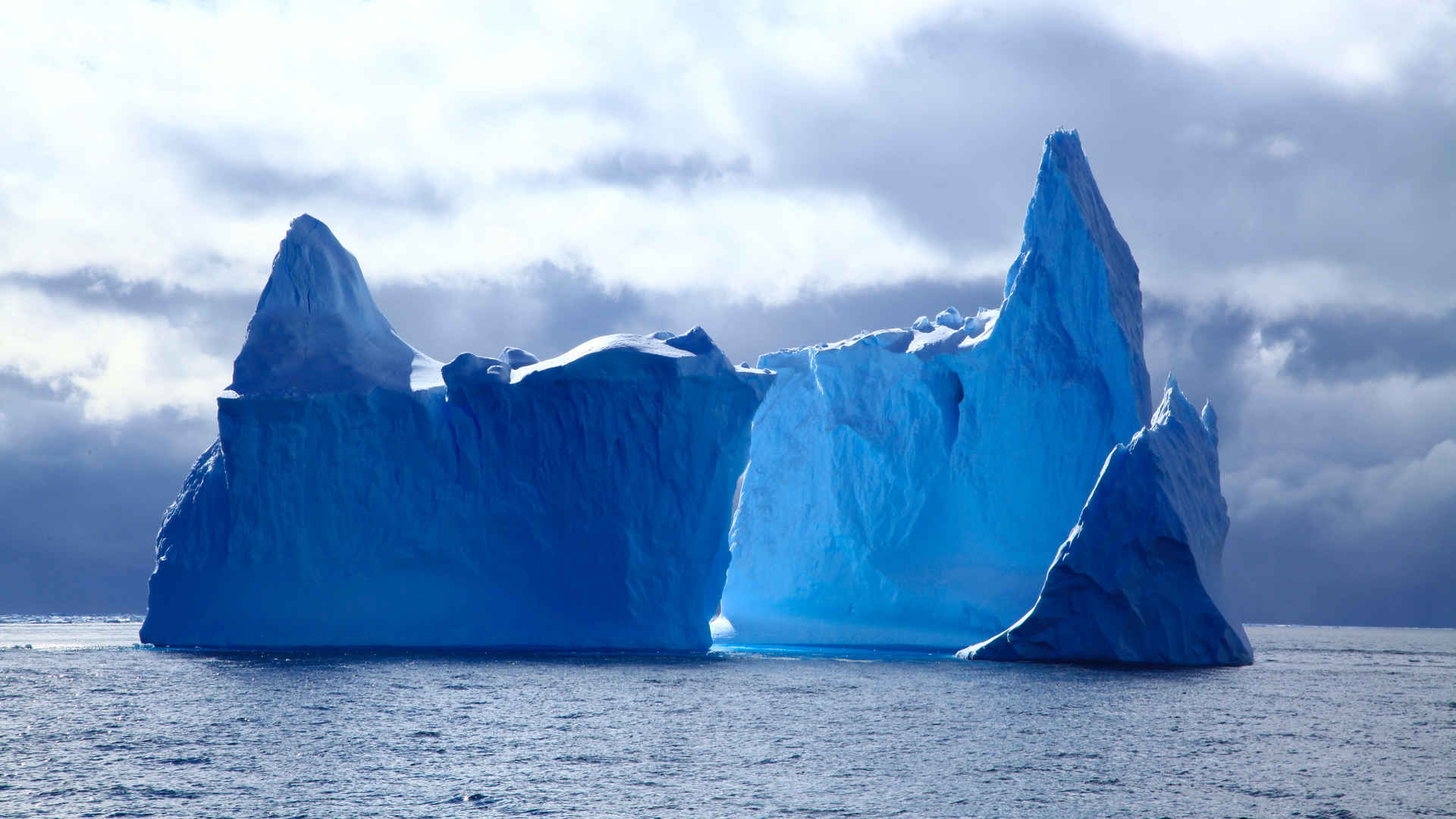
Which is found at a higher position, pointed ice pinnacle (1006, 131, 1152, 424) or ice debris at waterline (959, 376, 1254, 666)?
pointed ice pinnacle (1006, 131, 1152, 424)

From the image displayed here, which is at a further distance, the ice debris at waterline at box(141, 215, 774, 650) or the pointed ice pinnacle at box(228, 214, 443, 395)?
the pointed ice pinnacle at box(228, 214, 443, 395)

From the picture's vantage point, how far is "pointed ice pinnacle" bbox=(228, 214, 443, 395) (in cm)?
2214

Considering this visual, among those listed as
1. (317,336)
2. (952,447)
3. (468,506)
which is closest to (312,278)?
(317,336)

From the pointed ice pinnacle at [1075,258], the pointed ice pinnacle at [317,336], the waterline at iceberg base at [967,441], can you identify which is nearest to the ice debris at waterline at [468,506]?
the pointed ice pinnacle at [317,336]

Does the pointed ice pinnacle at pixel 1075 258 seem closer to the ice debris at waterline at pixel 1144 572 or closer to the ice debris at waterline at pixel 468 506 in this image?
the ice debris at waterline at pixel 1144 572

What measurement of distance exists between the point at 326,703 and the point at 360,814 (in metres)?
5.85

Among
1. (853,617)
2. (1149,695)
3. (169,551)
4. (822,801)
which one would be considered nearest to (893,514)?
(853,617)

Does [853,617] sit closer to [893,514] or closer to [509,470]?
[893,514]

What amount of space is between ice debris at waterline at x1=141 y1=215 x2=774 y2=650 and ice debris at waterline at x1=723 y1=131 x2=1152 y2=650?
4318mm

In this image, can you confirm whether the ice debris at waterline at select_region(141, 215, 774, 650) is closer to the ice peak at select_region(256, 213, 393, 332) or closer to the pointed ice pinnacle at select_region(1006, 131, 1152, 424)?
the ice peak at select_region(256, 213, 393, 332)

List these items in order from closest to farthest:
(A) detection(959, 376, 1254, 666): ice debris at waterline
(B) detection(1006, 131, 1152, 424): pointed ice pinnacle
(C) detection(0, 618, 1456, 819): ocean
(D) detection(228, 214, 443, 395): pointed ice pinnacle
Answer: (C) detection(0, 618, 1456, 819): ocean, (A) detection(959, 376, 1254, 666): ice debris at waterline, (D) detection(228, 214, 443, 395): pointed ice pinnacle, (B) detection(1006, 131, 1152, 424): pointed ice pinnacle

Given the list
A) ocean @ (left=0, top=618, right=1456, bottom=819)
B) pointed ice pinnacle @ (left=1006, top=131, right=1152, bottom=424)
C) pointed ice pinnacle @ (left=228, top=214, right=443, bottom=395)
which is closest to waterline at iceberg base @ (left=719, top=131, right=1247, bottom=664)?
pointed ice pinnacle @ (left=1006, top=131, right=1152, bottom=424)

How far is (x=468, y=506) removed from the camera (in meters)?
22.1

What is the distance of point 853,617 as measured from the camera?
25.8 m
